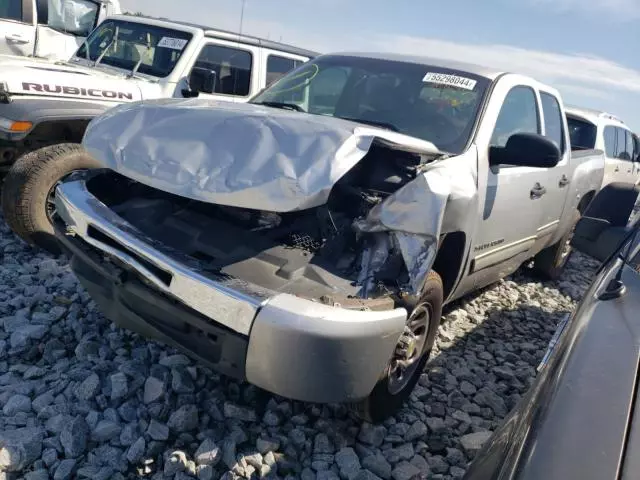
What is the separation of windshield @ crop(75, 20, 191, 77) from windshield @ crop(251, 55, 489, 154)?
2021mm

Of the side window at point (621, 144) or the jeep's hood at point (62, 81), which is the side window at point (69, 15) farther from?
the side window at point (621, 144)

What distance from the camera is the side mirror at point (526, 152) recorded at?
3029mm

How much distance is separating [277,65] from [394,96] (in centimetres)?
330

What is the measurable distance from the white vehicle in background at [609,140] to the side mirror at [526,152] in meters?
4.09

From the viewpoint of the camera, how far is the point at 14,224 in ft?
13.0

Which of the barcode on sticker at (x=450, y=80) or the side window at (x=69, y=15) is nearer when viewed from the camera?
the barcode on sticker at (x=450, y=80)

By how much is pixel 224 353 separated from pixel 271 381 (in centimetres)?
22

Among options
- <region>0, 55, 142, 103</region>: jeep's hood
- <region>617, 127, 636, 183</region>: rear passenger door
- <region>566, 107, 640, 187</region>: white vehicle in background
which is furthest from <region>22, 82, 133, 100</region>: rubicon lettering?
<region>617, 127, 636, 183</region>: rear passenger door

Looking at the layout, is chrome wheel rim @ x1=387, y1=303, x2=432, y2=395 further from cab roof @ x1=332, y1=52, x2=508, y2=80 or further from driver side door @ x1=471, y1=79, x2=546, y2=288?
cab roof @ x1=332, y1=52, x2=508, y2=80

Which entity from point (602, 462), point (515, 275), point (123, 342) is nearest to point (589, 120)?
point (515, 275)

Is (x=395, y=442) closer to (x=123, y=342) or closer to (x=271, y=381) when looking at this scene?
(x=271, y=381)

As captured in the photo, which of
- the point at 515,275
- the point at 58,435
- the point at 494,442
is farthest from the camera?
the point at 515,275

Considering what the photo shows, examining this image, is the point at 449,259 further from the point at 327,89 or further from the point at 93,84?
the point at 93,84

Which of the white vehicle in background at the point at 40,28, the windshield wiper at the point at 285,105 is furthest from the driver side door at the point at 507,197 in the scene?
the white vehicle in background at the point at 40,28
